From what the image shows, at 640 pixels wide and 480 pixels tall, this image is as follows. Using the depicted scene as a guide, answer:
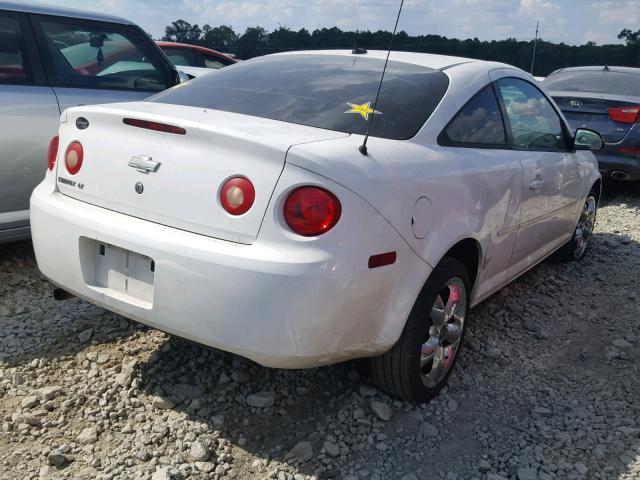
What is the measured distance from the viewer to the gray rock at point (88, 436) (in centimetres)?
264

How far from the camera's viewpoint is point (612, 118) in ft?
22.4

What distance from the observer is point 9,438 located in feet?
8.70

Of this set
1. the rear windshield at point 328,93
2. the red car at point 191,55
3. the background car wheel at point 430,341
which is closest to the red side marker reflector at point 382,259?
the background car wheel at point 430,341

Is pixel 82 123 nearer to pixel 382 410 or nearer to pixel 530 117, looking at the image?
pixel 382 410

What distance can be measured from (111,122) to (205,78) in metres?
0.91

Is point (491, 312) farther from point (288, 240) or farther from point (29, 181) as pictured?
point (29, 181)

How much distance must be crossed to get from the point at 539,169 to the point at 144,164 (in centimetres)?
230

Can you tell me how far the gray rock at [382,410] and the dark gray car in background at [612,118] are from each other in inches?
186

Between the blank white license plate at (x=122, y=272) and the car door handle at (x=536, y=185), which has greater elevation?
the car door handle at (x=536, y=185)

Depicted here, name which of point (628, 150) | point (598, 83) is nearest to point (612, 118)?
point (628, 150)

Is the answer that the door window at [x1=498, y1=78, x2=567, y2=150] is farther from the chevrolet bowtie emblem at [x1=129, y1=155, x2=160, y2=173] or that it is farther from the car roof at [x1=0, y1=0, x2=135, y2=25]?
the car roof at [x1=0, y1=0, x2=135, y2=25]

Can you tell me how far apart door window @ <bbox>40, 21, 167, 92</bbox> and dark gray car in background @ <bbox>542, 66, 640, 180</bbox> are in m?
4.29

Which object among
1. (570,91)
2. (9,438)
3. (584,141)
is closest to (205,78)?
(9,438)

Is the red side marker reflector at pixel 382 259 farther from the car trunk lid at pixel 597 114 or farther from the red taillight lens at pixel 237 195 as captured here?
the car trunk lid at pixel 597 114
